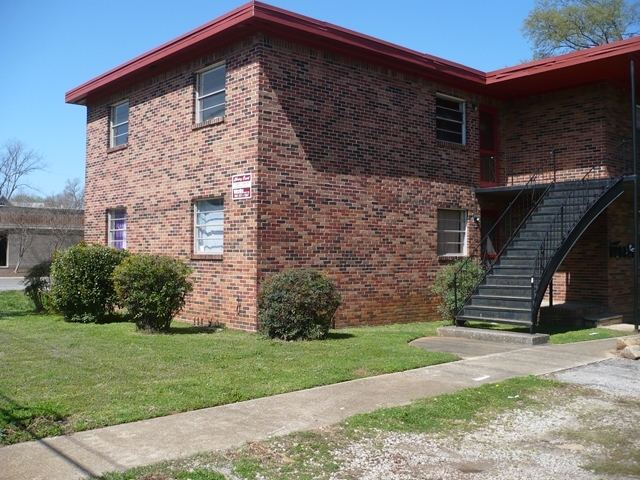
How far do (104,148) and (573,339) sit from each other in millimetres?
12984

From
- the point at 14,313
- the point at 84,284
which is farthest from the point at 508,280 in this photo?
the point at 14,313

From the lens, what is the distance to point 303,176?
13523 millimetres

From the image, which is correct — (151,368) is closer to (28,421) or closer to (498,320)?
(28,421)

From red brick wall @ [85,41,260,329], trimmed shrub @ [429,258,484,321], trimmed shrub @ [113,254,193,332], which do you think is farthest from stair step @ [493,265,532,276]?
trimmed shrub @ [113,254,193,332]

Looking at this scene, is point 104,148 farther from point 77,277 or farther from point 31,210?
point 31,210

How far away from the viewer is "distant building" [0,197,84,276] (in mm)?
42031

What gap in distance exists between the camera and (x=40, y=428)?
6094mm

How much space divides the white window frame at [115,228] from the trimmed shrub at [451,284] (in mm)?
8253

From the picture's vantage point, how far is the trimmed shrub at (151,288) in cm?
1233

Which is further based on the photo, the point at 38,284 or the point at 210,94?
the point at 38,284

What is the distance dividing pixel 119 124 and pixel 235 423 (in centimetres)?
1344

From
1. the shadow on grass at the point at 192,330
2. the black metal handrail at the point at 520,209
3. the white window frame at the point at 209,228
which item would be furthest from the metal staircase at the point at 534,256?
the white window frame at the point at 209,228

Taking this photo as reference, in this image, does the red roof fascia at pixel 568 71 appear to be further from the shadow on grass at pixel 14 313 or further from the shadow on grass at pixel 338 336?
the shadow on grass at pixel 14 313

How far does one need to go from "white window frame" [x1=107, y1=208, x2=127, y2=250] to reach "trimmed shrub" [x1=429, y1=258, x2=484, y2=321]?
825cm
